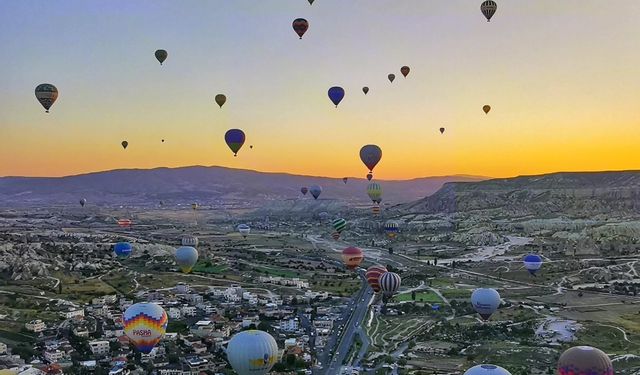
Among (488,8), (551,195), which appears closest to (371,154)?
(488,8)

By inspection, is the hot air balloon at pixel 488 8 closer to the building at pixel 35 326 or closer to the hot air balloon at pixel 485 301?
the hot air balloon at pixel 485 301

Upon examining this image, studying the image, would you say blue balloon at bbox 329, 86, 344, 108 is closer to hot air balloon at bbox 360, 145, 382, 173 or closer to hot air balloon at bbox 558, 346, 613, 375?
hot air balloon at bbox 360, 145, 382, 173

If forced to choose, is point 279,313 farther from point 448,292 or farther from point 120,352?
point 448,292

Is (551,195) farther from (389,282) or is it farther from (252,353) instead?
(252,353)

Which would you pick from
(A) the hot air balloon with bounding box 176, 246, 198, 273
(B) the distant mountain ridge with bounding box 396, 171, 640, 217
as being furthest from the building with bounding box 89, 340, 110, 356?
(B) the distant mountain ridge with bounding box 396, 171, 640, 217

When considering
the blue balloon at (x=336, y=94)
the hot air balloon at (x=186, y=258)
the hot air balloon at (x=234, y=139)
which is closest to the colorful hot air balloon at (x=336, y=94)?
the blue balloon at (x=336, y=94)
